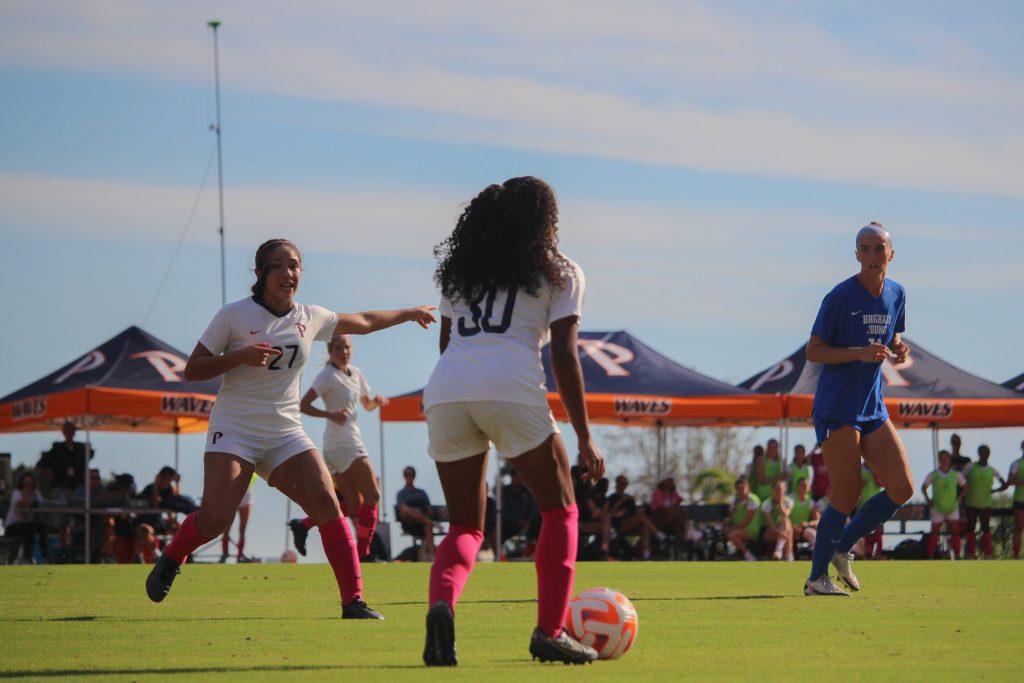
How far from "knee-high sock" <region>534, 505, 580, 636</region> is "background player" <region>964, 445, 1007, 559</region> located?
20.1 meters

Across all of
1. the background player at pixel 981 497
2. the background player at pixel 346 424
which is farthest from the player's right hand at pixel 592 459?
the background player at pixel 981 497

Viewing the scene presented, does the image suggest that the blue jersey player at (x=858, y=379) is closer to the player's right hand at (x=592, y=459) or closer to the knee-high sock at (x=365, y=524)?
the player's right hand at (x=592, y=459)

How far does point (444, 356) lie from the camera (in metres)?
6.64

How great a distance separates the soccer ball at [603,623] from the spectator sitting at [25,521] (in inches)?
674

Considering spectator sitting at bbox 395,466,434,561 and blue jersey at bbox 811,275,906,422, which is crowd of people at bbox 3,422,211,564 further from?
blue jersey at bbox 811,275,906,422

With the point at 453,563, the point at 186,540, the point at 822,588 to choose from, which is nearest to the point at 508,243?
the point at 453,563

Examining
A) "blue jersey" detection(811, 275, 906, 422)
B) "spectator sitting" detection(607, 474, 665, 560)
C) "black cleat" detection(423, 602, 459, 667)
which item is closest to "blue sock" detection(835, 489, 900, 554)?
"blue jersey" detection(811, 275, 906, 422)

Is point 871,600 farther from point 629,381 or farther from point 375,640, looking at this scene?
point 629,381

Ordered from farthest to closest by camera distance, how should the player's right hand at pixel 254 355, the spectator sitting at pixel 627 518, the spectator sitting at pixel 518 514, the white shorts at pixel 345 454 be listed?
1. the spectator sitting at pixel 627 518
2. the spectator sitting at pixel 518 514
3. the white shorts at pixel 345 454
4. the player's right hand at pixel 254 355

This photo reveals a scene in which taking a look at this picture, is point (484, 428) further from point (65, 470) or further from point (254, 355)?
point (65, 470)

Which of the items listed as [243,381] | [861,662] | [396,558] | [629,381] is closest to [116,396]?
[396,558]

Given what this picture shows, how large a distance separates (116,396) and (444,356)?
16.4 metres

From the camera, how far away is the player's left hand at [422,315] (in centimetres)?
885

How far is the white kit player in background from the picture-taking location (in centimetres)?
877
